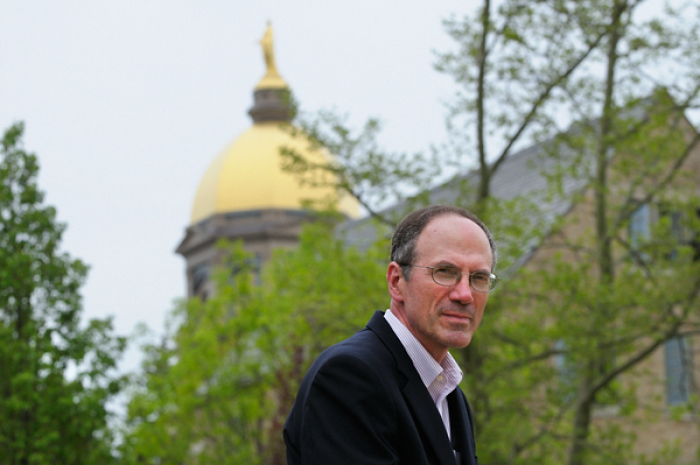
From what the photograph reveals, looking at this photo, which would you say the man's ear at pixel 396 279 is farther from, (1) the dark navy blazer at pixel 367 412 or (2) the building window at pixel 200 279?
(2) the building window at pixel 200 279

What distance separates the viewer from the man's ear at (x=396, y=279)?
2852 millimetres

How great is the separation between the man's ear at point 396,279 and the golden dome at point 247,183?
47827 millimetres

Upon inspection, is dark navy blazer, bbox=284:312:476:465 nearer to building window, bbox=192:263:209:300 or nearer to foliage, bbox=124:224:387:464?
foliage, bbox=124:224:387:464

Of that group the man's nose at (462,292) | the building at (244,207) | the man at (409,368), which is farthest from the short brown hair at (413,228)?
the building at (244,207)

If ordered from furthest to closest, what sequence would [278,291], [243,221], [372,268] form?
[243,221], [278,291], [372,268]

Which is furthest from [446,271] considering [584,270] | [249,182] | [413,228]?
[249,182]

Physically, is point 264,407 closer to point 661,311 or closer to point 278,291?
point 278,291

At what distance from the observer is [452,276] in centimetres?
275

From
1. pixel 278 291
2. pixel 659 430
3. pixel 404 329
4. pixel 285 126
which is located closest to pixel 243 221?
pixel 278 291

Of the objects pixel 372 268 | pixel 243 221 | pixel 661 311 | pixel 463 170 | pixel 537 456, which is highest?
pixel 243 221

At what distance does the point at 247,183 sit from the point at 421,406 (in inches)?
1979

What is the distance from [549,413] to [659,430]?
321 inches

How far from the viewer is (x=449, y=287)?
2740mm

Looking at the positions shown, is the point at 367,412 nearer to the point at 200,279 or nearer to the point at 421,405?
the point at 421,405
